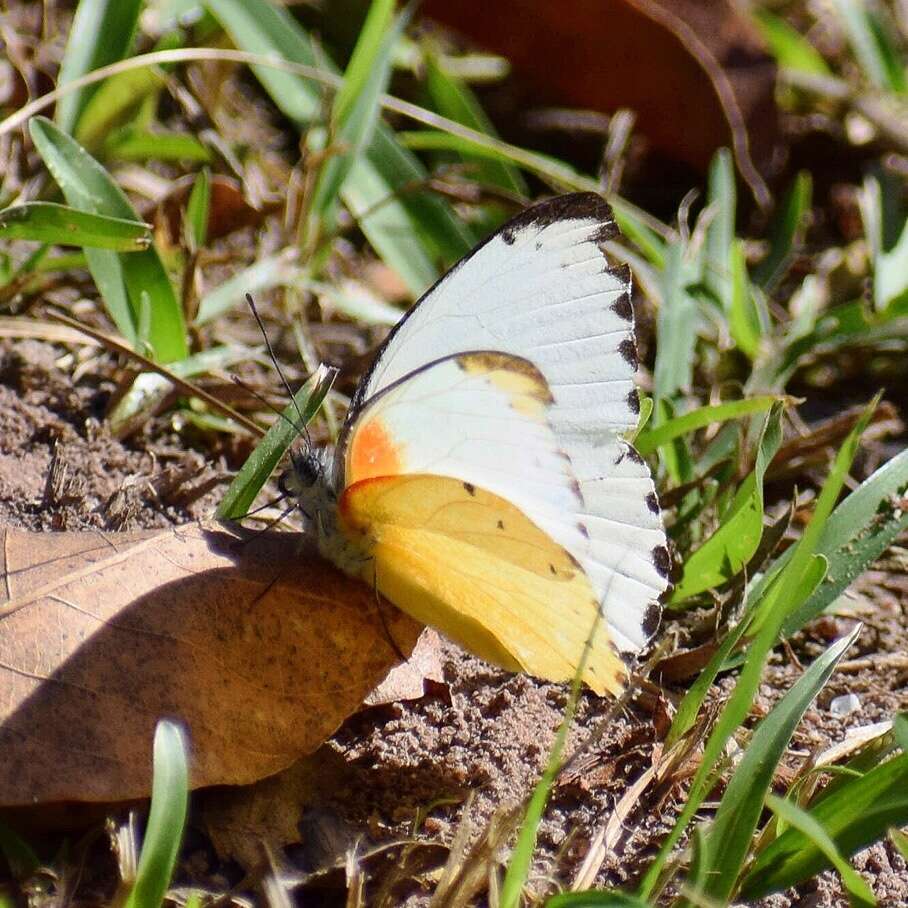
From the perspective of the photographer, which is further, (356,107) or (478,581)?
(356,107)

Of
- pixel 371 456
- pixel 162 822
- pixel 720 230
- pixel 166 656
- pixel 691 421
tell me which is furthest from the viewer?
pixel 720 230

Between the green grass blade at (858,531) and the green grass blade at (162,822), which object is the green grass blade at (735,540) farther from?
the green grass blade at (162,822)

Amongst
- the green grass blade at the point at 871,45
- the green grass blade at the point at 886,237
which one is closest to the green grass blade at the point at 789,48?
→ the green grass blade at the point at 871,45

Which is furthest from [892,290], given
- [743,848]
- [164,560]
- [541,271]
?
[164,560]

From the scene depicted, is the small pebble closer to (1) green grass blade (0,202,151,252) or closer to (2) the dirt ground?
(2) the dirt ground

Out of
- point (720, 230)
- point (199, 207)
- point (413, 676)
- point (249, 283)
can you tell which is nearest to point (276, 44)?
point (199, 207)

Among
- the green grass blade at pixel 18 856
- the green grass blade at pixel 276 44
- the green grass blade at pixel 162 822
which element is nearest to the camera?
the green grass blade at pixel 162 822

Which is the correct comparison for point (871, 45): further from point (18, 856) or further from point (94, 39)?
point (18, 856)
